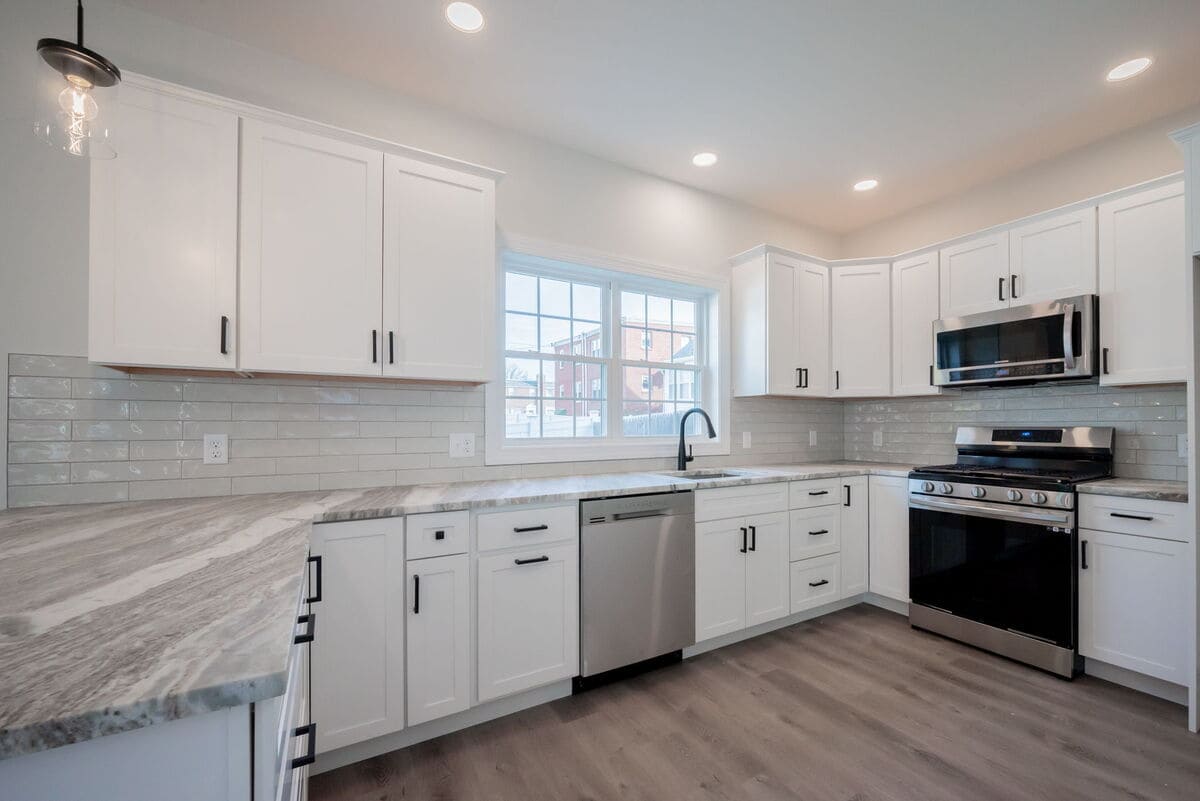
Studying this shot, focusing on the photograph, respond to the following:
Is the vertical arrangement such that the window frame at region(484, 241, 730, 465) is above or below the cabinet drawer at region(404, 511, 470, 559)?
above

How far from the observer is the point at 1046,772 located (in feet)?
5.81

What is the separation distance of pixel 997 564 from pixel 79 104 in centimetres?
405

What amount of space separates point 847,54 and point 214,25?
2.70m

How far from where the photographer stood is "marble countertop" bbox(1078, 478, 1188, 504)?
7.11 ft

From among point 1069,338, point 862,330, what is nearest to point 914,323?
point 862,330

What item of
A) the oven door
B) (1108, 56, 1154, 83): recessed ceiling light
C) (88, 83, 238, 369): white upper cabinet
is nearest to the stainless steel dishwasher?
the oven door

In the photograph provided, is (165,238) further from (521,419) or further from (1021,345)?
(1021,345)

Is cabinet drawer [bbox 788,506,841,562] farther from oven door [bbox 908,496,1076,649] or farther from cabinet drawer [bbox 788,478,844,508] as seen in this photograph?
oven door [bbox 908,496,1076,649]

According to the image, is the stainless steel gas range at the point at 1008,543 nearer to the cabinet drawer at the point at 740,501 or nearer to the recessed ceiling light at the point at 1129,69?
the cabinet drawer at the point at 740,501

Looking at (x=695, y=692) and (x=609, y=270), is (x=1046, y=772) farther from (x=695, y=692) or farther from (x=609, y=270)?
(x=609, y=270)

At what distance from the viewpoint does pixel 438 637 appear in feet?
6.34

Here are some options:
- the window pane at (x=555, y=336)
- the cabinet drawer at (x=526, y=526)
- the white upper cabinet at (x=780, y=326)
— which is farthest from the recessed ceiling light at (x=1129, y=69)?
the cabinet drawer at (x=526, y=526)

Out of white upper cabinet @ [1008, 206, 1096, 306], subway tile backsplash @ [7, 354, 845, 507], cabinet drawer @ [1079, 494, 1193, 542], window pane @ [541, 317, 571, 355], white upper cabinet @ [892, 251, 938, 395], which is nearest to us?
subway tile backsplash @ [7, 354, 845, 507]

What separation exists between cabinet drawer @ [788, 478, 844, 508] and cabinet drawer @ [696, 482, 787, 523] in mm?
89
